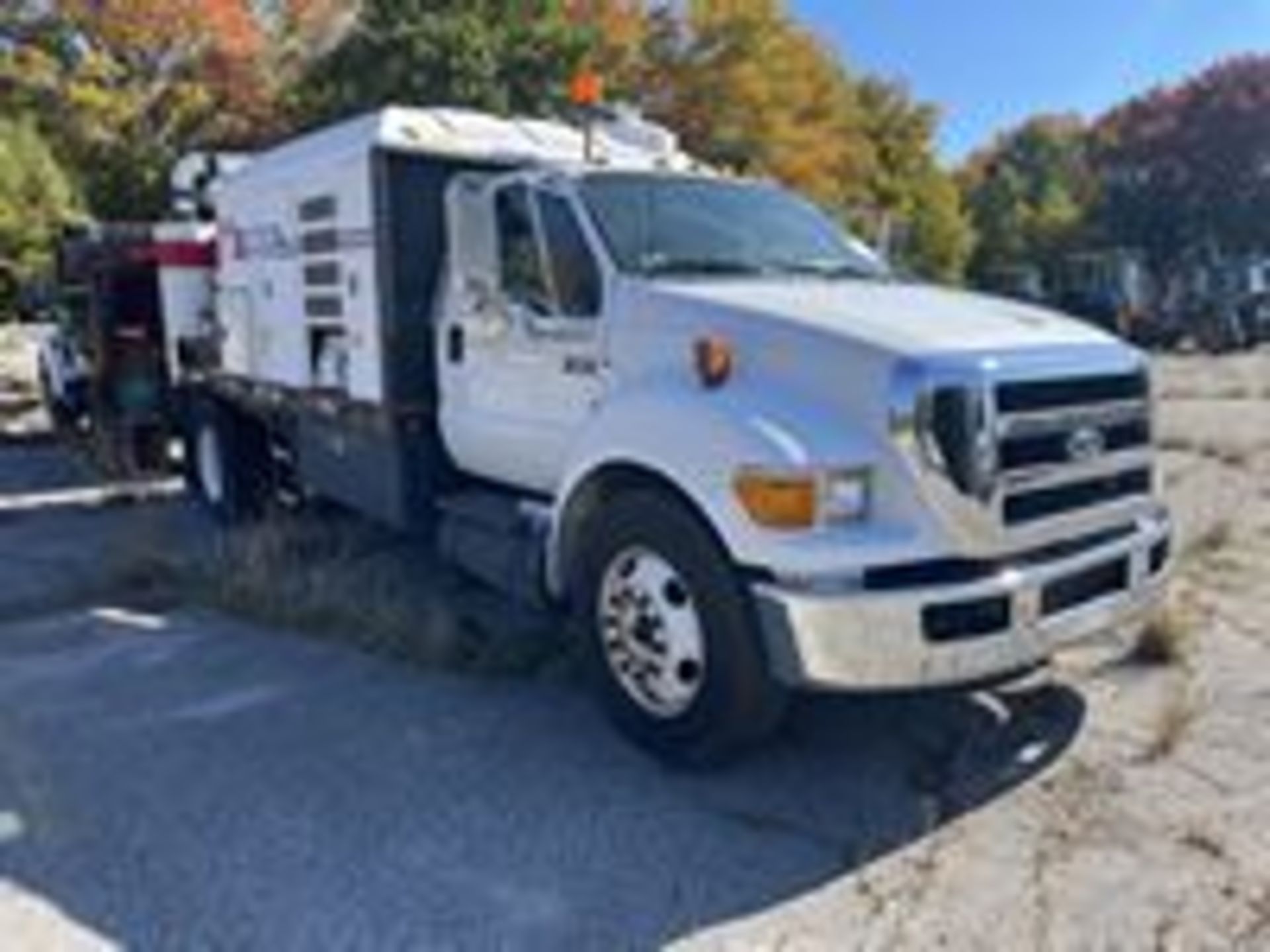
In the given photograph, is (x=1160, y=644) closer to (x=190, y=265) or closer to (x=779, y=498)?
(x=779, y=498)

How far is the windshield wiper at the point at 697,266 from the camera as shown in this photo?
5957 millimetres

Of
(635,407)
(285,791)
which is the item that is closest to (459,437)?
(635,407)

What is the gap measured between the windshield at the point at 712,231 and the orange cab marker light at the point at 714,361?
0.67 m

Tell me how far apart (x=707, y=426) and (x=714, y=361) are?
297 millimetres

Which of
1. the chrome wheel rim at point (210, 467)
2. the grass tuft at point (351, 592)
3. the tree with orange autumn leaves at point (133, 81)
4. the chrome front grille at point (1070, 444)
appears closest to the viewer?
the chrome front grille at point (1070, 444)

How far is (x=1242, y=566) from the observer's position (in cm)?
849

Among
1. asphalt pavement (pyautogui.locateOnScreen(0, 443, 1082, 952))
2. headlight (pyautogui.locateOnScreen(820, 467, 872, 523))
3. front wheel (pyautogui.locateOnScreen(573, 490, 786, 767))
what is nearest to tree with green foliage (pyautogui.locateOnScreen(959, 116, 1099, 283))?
asphalt pavement (pyautogui.locateOnScreen(0, 443, 1082, 952))

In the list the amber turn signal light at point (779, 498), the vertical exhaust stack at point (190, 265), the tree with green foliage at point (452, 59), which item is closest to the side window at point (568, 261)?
the amber turn signal light at point (779, 498)

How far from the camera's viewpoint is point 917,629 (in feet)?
15.8

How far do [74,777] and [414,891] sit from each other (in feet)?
5.73

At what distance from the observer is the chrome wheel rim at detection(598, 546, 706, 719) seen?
17.5 feet

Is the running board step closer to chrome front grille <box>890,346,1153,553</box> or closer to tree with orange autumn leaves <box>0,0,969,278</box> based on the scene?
chrome front grille <box>890,346,1153,553</box>

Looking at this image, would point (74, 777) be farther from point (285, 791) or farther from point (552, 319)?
point (552, 319)

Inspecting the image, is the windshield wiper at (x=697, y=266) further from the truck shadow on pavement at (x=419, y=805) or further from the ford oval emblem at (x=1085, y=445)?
the truck shadow on pavement at (x=419, y=805)
